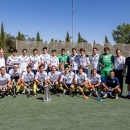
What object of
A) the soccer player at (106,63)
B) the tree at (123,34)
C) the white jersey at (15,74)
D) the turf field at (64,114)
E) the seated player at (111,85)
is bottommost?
the turf field at (64,114)

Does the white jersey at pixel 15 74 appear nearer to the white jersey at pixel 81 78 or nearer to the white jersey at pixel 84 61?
the white jersey at pixel 81 78

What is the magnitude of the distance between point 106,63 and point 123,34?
35.0 m

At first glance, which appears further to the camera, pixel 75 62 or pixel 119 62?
pixel 75 62

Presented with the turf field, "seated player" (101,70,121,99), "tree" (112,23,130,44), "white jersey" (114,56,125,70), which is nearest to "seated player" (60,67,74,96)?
the turf field

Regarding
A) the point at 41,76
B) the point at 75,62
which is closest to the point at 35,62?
the point at 41,76

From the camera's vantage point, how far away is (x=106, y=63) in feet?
21.4

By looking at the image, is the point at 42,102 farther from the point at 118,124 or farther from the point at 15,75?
the point at 118,124

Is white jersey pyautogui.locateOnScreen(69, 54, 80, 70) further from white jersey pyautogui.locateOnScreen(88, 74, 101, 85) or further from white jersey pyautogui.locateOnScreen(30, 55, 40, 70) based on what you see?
white jersey pyautogui.locateOnScreen(30, 55, 40, 70)

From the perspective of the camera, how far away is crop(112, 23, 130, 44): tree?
3909 cm

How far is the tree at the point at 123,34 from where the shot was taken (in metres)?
39.1

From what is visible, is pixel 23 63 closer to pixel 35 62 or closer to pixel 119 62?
pixel 35 62

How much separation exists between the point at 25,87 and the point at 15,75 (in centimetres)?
58

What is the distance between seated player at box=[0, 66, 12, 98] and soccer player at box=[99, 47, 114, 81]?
315 centimetres

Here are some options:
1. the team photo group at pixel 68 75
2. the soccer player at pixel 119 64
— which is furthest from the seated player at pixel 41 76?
the soccer player at pixel 119 64
